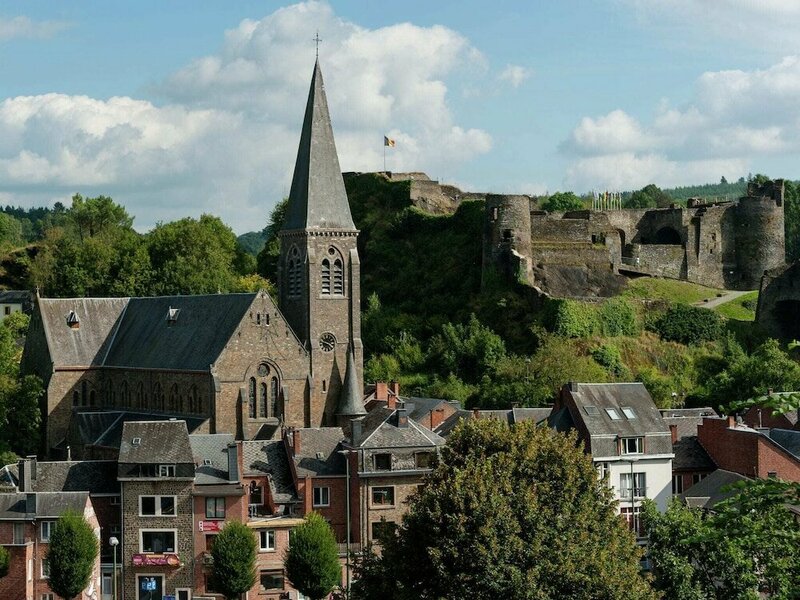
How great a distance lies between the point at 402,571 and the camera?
127 ft

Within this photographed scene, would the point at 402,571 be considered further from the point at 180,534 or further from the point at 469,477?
the point at 180,534

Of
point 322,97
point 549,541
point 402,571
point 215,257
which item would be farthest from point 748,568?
point 215,257

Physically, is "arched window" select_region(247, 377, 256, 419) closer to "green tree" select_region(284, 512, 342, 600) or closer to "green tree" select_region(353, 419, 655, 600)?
"green tree" select_region(284, 512, 342, 600)

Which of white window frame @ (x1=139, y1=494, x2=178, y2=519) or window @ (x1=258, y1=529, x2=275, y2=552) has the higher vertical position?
white window frame @ (x1=139, y1=494, x2=178, y2=519)

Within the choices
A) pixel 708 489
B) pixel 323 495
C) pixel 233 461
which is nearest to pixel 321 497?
pixel 323 495

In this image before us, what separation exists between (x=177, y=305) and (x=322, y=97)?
12107mm

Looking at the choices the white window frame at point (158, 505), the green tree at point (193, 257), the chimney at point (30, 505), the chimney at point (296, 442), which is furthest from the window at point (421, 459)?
the green tree at point (193, 257)

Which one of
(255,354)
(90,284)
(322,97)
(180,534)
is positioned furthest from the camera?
(90,284)

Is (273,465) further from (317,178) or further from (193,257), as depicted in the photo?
(193,257)

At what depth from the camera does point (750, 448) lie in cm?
5275

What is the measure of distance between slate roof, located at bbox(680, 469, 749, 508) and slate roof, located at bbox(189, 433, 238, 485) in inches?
640

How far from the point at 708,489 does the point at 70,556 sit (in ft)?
72.4

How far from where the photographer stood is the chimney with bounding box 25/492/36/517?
164 ft

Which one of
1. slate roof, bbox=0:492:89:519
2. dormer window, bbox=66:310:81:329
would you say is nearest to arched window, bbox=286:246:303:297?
dormer window, bbox=66:310:81:329
